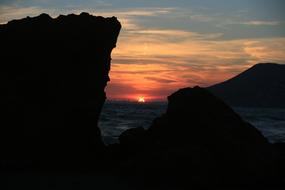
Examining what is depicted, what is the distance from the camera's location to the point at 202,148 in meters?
13.5

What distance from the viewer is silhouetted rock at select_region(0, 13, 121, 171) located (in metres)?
15.1

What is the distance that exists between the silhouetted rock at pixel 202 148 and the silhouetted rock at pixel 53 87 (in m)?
2.52

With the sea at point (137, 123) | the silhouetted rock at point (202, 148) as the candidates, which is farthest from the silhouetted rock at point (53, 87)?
the sea at point (137, 123)

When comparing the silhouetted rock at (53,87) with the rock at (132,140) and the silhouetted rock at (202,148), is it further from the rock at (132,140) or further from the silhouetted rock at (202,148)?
the silhouetted rock at (202,148)

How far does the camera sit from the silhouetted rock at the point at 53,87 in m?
15.1

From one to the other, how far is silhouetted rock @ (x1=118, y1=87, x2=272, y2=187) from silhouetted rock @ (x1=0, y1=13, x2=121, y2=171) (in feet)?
8.28

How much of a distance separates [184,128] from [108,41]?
181 inches

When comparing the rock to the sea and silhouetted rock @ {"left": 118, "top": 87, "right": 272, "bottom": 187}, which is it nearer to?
silhouetted rock @ {"left": 118, "top": 87, "right": 272, "bottom": 187}

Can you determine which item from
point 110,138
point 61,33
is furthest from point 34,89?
point 110,138

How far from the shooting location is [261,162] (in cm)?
1371

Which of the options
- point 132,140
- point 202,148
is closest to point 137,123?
point 132,140

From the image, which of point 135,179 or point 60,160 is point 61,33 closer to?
point 60,160

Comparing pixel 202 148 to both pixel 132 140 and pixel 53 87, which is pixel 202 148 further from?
pixel 53 87

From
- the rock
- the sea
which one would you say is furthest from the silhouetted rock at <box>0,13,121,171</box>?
the sea
